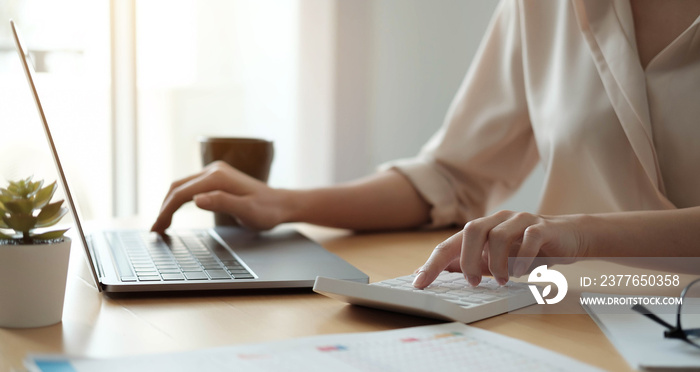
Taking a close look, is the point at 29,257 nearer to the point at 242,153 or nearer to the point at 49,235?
the point at 49,235

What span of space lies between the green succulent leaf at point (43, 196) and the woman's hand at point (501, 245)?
32 cm

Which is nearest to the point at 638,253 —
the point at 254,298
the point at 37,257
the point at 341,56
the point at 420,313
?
the point at 420,313

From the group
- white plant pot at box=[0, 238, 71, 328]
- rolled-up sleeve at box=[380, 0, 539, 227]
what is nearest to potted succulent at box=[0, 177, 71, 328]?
white plant pot at box=[0, 238, 71, 328]

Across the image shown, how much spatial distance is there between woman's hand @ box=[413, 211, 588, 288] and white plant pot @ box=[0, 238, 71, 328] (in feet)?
1.00

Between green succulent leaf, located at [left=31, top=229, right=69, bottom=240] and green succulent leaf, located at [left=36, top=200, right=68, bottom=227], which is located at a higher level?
green succulent leaf, located at [left=36, top=200, right=68, bottom=227]

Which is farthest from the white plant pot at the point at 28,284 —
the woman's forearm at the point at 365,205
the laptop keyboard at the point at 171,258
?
the woman's forearm at the point at 365,205

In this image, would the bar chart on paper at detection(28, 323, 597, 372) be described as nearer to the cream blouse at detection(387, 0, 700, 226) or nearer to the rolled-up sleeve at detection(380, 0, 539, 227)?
the cream blouse at detection(387, 0, 700, 226)

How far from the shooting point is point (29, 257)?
20.1 inches

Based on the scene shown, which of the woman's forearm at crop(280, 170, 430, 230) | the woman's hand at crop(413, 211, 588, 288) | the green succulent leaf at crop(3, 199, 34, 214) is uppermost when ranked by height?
the green succulent leaf at crop(3, 199, 34, 214)

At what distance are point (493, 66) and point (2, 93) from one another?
5.44ft

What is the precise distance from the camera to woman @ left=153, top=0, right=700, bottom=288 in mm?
694

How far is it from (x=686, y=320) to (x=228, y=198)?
0.62m

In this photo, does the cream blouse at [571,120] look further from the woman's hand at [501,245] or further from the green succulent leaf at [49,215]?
the green succulent leaf at [49,215]

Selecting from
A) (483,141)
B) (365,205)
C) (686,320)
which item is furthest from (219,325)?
(483,141)
